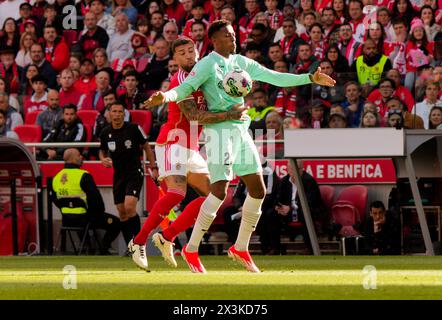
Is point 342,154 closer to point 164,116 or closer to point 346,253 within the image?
point 346,253

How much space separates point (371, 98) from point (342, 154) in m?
A: 0.85

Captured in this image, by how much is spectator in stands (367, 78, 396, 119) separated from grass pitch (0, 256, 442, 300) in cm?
259

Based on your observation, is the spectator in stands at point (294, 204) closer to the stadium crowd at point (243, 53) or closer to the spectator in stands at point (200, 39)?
the stadium crowd at point (243, 53)

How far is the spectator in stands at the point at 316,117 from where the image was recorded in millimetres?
17172

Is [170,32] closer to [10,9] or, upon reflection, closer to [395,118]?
[10,9]

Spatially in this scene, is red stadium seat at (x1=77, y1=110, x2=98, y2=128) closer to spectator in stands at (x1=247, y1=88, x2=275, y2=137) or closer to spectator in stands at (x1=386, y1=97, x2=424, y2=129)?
spectator in stands at (x1=247, y1=88, x2=275, y2=137)

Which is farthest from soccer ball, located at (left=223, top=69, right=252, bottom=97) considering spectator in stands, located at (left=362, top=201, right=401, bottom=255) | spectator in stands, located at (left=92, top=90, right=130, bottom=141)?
spectator in stands, located at (left=92, top=90, right=130, bottom=141)

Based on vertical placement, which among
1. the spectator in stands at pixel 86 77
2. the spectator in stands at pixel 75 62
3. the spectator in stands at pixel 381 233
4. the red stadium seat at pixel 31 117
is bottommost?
the spectator in stands at pixel 381 233

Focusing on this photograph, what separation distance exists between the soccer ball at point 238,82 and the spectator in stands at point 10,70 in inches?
482

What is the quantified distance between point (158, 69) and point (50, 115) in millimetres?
1985

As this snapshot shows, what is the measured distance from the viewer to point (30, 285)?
1036 cm

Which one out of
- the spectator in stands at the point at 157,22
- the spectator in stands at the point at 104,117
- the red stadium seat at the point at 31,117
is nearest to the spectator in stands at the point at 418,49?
the spectator in stands at the point at 104,117

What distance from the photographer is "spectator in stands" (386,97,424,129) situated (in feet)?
54.7

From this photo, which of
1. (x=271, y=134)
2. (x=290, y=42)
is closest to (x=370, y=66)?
(x=271, y=134)
